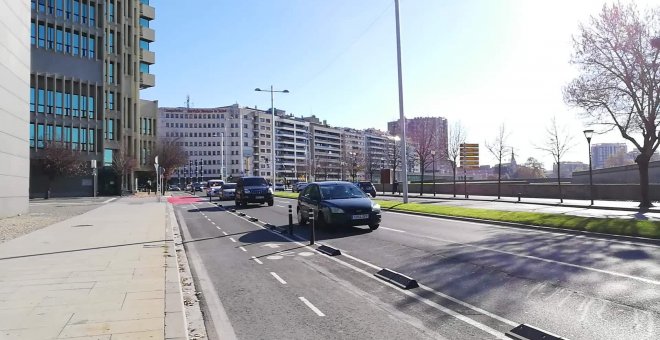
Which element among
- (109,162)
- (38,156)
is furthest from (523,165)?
(38,156)

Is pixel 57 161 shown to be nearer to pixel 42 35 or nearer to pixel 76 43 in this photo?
pixel 42 35

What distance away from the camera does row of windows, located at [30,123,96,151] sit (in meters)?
53.2

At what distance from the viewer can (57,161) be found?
51219mm

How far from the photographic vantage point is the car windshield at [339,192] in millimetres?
16734

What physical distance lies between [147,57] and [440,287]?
76170 mm

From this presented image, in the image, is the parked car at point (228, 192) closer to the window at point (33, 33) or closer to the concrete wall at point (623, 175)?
the window at point (33, 33)

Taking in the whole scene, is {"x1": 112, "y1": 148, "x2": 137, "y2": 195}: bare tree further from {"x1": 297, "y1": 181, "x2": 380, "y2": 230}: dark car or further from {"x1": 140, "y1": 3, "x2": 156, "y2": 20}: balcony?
{"x1": 297, "y1": 181, "x2": 380, "y2": 230}: dark car

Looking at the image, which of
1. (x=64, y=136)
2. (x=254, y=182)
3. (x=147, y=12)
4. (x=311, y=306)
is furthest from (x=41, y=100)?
(x=311, y=306)

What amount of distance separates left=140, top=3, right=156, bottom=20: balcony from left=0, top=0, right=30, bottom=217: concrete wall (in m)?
53.0

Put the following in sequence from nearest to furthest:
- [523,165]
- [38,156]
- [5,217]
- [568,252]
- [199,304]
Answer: [199,304], [568,252], [5,217], [38,156], [523,165]

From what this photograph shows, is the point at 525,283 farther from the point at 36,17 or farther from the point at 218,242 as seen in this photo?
the point at 36,17

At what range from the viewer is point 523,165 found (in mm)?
104938

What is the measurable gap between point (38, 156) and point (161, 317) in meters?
55.6

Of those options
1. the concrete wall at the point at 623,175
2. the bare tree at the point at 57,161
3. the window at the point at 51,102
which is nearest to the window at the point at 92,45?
the window at the point at 51,102
